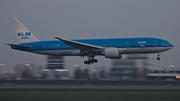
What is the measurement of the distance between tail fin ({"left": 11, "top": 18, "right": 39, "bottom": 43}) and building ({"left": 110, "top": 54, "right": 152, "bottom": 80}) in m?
24.9

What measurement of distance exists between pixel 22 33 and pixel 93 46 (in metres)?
12.7

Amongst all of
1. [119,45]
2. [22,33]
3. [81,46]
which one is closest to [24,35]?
[22,33]

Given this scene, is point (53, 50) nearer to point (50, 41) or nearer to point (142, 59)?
point (50, 41)

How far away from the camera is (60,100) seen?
76.1 ft

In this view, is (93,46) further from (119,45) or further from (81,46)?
(119,45)

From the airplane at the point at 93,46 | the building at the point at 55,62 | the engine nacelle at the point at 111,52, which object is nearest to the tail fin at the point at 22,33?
the airplane at the point at 93,46

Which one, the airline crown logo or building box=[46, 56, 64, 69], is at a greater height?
the airline crown logo

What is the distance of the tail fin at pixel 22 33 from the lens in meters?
49.3

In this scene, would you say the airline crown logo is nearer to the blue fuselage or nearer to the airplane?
the airplane

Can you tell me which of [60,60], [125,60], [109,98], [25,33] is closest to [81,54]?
[25,33]

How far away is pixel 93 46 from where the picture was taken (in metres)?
43.4

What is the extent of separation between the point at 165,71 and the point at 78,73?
21270 mm

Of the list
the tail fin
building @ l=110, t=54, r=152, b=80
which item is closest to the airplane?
the tail fin

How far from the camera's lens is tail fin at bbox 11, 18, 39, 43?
4928 centimetres
